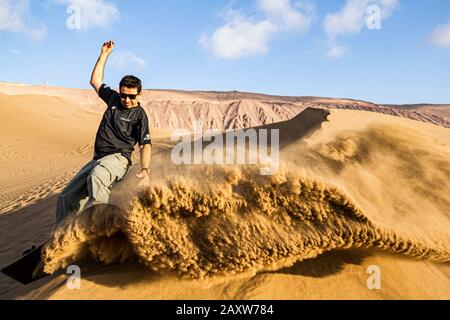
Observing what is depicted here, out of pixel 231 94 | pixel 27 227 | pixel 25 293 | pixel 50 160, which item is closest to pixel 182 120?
pixel 231 94

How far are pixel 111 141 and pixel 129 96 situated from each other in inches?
15.7

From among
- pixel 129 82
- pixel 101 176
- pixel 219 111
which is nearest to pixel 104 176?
pixel 101 176

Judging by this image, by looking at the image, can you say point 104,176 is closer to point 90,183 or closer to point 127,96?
point 90,183

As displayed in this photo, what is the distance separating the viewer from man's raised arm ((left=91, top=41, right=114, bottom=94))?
10.4 ft

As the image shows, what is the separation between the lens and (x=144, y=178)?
208cm

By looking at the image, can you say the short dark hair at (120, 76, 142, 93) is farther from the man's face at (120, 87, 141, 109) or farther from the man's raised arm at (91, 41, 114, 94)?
the man's raised arm at (91, 41, 114, 94)

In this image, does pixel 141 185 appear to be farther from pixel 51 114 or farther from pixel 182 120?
pixel 182 120

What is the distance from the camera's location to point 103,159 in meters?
2.62

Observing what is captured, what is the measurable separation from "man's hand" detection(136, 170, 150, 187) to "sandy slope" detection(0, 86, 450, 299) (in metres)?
0.06

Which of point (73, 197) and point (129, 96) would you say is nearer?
point (73, 197)

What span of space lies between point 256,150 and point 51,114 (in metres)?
21.8
